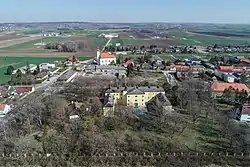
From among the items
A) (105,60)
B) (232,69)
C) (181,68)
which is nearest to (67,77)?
(105,60)

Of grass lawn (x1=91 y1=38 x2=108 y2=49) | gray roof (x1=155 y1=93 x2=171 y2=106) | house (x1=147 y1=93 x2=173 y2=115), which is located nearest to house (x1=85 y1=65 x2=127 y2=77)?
gray roof (x1=155 y1=93 x2=171 y2=106)

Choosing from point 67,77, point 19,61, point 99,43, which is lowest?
point 19,61

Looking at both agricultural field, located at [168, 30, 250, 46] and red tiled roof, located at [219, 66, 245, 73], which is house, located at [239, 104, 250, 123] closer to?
red tiled roof, located at [219, 66, 245, 73]

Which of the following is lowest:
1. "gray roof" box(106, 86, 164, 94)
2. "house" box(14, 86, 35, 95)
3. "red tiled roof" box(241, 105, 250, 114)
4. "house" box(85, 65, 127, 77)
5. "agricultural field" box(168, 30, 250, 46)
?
"house" box(14, 86, 35, 95)

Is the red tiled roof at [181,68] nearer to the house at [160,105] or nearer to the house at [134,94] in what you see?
the house at [134,94]

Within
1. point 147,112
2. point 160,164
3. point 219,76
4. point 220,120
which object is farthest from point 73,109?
point 219,76

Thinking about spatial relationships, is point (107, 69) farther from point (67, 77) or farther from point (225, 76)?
point (225, 76)

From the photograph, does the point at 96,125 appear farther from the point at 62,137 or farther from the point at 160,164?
the point at 160,164

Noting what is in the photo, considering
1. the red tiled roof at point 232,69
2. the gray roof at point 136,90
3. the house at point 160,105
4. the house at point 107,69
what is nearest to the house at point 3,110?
the gray roof at point 136,90
